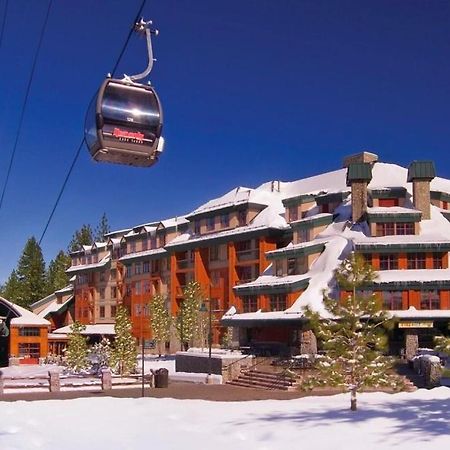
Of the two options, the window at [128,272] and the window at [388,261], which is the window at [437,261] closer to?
the window at [388,261]

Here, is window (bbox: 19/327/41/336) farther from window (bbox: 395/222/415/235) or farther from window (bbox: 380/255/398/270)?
window (bbox: 395/222/415/235)

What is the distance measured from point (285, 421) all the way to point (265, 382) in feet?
66.3

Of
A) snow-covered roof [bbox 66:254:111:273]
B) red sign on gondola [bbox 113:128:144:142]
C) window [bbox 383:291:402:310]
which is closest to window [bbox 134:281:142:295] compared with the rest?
snow-covered roof [bbox 66:254:111:273]

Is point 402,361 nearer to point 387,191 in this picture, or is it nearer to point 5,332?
point 387,191

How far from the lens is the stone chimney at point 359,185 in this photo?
5150cm

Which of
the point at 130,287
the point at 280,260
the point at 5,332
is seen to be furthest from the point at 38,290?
the point at 5,332

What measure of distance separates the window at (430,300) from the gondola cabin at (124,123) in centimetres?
3472

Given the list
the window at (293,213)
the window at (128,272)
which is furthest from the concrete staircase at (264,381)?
the window at (128,272)

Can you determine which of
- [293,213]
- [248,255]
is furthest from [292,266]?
[248,255]

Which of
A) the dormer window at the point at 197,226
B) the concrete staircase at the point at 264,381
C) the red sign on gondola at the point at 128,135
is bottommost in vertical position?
the concrete staircase at the point at 264,381

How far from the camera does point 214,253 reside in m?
66.9

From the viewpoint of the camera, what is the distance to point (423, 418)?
1953 centimetres

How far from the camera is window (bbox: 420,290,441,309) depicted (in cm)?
4512

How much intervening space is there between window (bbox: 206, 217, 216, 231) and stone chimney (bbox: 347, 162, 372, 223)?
716 inches
